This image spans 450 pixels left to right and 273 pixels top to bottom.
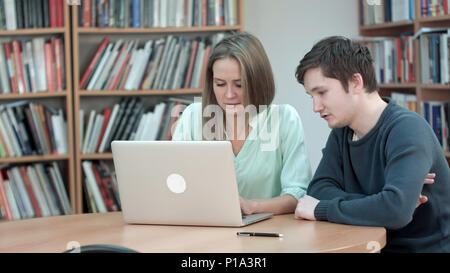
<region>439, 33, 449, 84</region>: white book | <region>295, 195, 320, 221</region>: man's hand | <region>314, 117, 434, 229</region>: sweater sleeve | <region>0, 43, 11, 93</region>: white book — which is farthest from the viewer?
<region>0, 43, 11, 93</region>: white book

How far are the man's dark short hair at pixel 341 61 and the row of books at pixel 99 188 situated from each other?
1.90 metres

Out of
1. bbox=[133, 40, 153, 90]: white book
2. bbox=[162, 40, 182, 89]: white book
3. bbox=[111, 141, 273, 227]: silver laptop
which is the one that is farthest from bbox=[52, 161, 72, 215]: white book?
bbox=[111, 141, 273, 227]: silver laptop

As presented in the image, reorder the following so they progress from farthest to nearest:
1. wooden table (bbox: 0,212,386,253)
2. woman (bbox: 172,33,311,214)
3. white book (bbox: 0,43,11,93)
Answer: white book (bbox: 0,43,11,93)
woman (bbox: 172,33,311,214)
wooden table (bbox: 0,212,386,253)

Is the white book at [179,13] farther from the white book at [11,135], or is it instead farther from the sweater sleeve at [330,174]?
the sweater sleeve at [330,174]

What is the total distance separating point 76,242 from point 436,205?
3.17 feet

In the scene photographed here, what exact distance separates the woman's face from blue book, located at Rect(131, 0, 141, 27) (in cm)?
139

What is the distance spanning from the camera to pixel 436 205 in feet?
5.71

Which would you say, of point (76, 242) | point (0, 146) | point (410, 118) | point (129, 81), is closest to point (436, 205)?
point (410, 118)

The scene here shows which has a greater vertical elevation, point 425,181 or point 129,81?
point 129,81

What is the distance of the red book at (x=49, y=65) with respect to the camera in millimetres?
3361

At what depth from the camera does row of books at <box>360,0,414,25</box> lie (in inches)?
140

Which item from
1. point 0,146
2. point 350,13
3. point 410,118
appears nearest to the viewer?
point 410,118

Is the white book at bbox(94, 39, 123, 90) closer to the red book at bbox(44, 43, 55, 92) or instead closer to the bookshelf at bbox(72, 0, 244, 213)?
the bookshelf at bbox(72, 0, 244, 213)
